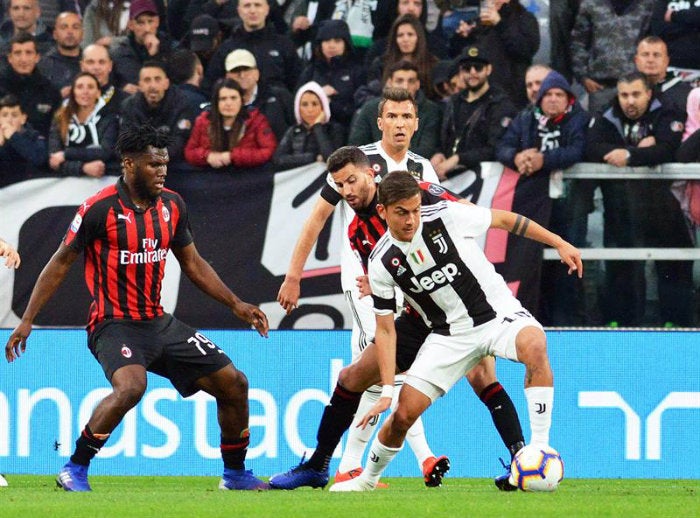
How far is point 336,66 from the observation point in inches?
514

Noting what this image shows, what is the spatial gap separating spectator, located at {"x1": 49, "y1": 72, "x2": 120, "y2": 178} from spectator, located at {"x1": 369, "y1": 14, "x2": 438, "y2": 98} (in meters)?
2.43

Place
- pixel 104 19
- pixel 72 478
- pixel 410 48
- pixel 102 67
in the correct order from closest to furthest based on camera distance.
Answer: pixel 72 478
pixel 410 48
pixel 102 67
pixel 104 19

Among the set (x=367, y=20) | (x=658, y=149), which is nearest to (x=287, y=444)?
(x=658, y=149)

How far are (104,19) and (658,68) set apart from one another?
546 centimetres

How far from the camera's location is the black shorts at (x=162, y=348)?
27.3ft

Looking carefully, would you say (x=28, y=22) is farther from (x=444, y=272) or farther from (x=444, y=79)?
(x=444, y=272)

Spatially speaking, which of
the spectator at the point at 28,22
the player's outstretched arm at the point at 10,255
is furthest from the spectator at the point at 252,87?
the player's outstretched arm at the point at 10,255

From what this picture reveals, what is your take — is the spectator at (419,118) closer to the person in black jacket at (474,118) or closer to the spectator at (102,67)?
the person in black jacket at (474,118)

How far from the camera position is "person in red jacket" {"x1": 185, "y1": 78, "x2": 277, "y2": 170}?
12.1 metres

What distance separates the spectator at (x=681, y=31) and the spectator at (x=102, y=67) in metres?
4.81

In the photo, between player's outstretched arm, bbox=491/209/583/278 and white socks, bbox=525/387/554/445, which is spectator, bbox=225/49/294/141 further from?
white socks, bbox=525/387/554/445

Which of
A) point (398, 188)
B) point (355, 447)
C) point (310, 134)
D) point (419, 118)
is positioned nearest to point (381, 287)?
point (398, 188)

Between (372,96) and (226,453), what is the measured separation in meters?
4.73

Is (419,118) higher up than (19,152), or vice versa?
(419,118)
